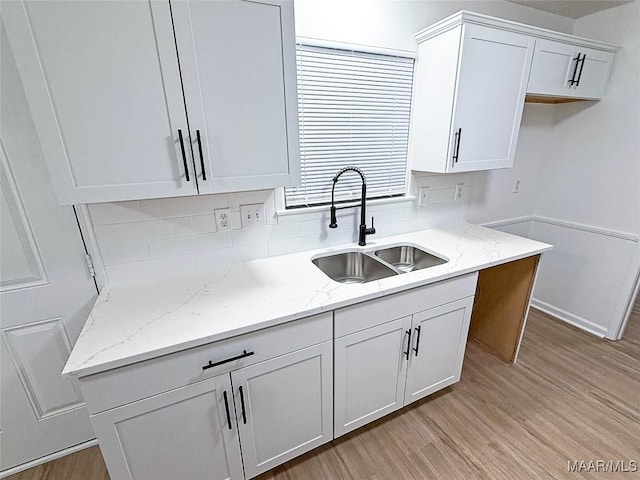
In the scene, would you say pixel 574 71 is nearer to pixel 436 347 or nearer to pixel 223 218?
pixel 436 347

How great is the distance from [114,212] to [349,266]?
1288mm

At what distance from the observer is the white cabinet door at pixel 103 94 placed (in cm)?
89

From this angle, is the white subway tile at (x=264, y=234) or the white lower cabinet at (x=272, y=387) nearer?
the white lower cabinet at (x=272, y=387)

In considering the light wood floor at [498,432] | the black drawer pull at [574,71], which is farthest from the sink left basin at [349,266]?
the black drawer pull at [574,71]

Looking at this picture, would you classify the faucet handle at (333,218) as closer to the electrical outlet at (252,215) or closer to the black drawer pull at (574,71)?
the electrical outlet at (252,215)

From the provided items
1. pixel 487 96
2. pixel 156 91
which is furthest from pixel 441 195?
pixel 156 91

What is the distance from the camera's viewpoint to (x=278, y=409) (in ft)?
4.31

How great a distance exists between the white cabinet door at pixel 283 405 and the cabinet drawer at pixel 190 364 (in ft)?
0.19

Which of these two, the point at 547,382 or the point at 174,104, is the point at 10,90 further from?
the point at 547,382

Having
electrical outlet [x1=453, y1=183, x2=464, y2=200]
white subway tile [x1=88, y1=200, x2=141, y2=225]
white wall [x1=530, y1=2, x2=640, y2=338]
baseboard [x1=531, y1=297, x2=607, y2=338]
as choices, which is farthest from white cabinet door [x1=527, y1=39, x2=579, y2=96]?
white subway tile [x1=88, y1=200, x2=141, y2=225]

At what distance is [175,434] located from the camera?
44.8 inches

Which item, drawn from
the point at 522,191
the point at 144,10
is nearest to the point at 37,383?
the point at 144,10

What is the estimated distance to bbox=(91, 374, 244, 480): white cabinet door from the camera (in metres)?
1.04

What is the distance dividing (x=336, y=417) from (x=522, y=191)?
2.42m
